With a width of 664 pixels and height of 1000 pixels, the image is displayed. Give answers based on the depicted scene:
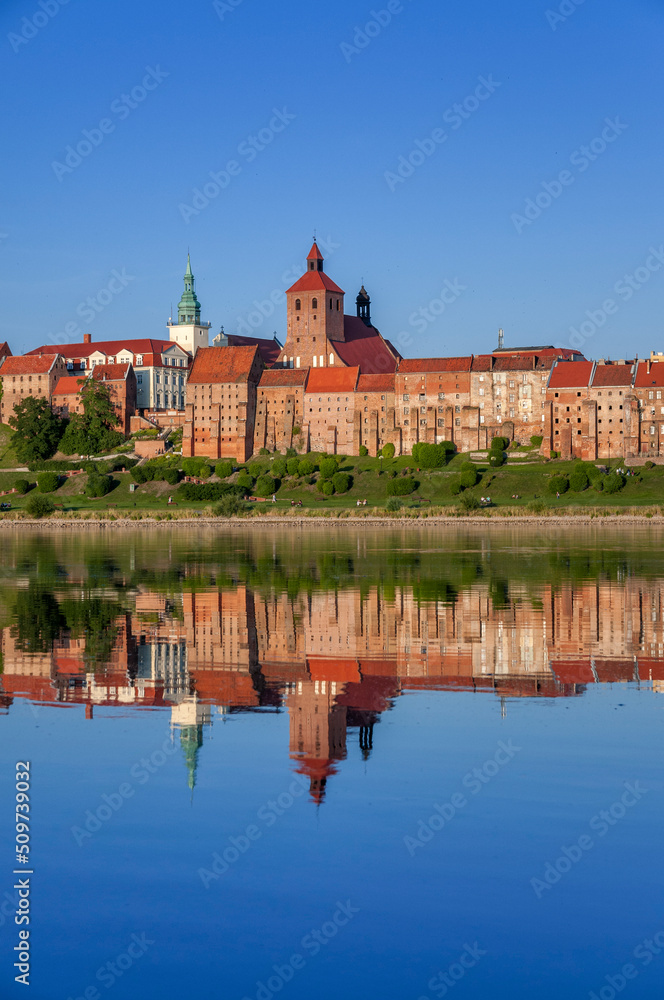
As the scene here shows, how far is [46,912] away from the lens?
8234 mm

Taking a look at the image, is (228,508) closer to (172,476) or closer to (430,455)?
(172,476)

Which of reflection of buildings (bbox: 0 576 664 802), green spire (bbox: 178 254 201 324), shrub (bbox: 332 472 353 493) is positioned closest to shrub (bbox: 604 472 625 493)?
shrub (bbox: 332 472 353 493)

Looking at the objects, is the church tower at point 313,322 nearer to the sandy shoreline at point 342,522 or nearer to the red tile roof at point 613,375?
the red tile roof at point 613,375

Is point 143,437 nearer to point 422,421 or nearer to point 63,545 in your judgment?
point 422,421

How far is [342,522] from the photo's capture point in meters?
70.0

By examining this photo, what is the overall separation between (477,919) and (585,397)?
8638cm

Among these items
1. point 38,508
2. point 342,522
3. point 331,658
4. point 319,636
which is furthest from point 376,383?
point 331,658

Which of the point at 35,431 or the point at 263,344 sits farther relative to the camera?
the point at 263,344

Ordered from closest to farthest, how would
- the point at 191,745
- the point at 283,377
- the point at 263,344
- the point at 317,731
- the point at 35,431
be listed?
the point at 191,745 → the point at 317,731 → the point at 283,377 → the point at 35,431 → the point at 263,344

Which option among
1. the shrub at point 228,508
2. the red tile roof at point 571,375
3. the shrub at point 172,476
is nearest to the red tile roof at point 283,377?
the shrub at point 172,476

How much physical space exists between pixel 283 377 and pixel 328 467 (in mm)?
19437

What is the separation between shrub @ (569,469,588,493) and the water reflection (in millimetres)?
38623

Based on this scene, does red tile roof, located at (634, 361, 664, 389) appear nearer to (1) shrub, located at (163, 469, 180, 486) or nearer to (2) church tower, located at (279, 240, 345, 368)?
(2) church tower, located at (279, 240, 345, 368)

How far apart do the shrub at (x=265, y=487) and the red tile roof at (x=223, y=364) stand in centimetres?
1830
